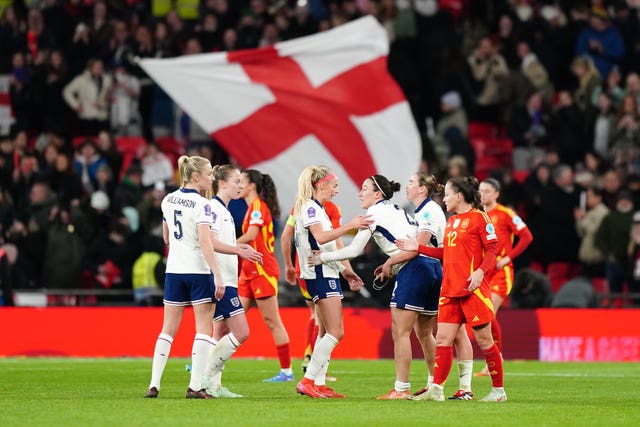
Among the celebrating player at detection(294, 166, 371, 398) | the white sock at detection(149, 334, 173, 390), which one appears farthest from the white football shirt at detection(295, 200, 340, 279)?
the white sock at detection(149, 334, 173, 390)

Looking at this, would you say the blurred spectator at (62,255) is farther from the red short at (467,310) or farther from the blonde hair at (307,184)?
the red short at (467,310)

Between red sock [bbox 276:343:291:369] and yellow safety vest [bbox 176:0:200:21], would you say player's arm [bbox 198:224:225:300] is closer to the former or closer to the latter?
red sock [bbox 276:343:291:369]

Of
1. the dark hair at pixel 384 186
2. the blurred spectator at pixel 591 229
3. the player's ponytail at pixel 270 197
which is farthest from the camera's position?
the blurred spectator at pixel 591 229

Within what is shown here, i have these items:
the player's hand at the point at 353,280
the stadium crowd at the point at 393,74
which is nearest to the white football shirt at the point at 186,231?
the player's hand at the point at 353,280

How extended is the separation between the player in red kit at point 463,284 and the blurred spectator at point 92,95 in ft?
48.8

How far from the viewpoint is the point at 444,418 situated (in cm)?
1216

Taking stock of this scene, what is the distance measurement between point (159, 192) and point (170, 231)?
11.6 metres

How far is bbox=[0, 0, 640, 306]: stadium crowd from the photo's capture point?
2484cm

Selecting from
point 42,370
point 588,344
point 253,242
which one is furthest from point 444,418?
point 588,344

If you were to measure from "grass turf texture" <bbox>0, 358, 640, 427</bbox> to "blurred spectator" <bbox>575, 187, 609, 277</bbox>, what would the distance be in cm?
476

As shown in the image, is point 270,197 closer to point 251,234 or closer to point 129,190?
point 251,234

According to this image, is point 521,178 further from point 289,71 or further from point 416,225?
point 416,225

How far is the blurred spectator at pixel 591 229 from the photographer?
24.7 m

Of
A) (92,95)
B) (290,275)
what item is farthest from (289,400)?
(92,95)
